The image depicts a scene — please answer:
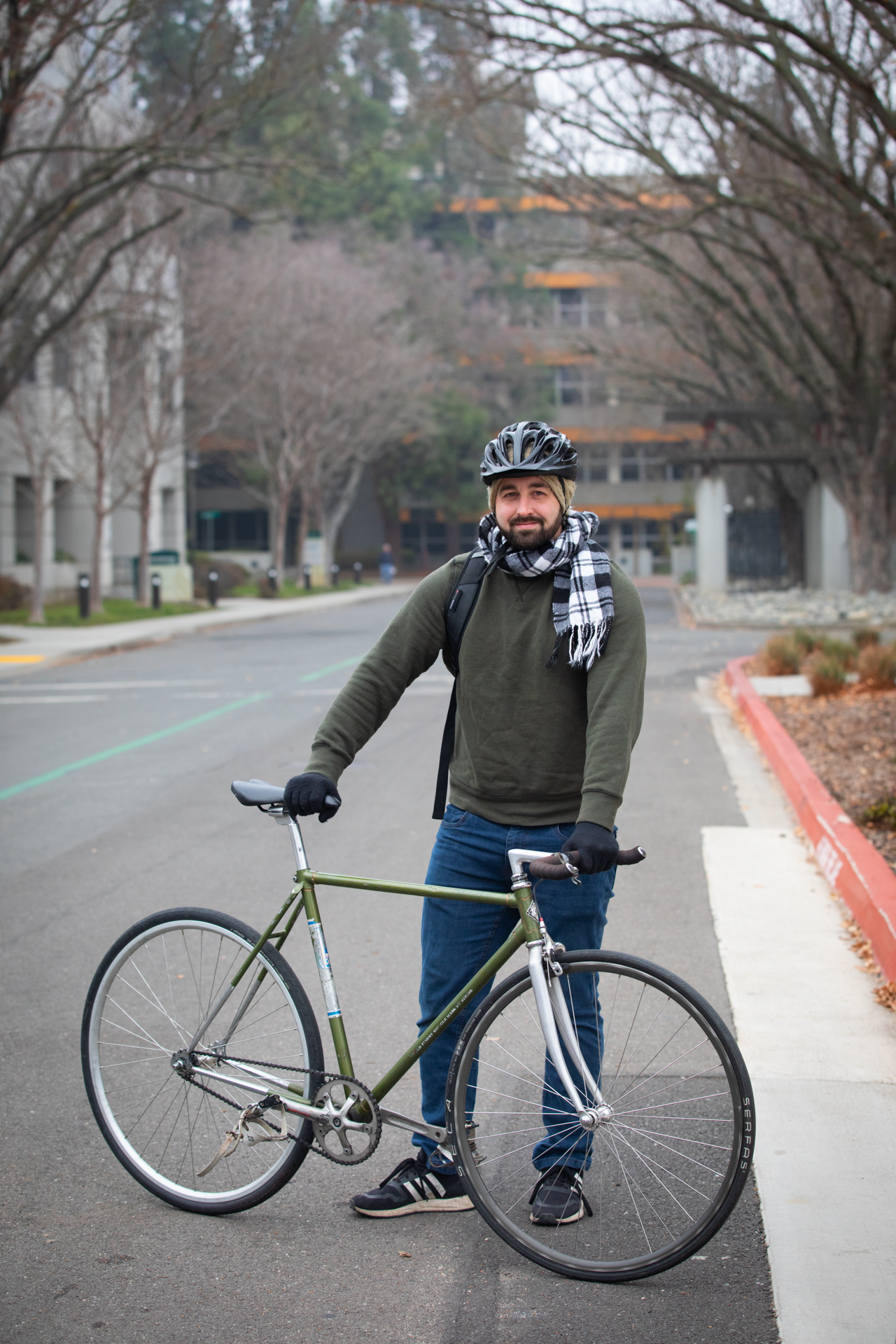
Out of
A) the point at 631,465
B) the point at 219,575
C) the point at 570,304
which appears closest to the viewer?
the point at 219,575

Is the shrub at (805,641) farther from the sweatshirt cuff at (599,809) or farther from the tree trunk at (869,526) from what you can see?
the sweatshirt cuff at (599,809)

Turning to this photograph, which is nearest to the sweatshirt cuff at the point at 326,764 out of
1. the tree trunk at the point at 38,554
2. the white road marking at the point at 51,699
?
the white road marking at the point at 51,699

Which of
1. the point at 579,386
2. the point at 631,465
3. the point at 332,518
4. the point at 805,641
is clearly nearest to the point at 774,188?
the point at 805,641

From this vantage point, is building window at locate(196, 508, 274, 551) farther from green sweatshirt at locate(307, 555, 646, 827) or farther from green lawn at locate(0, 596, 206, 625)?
green sweatshirt at locate(307, 555, 646, 827)

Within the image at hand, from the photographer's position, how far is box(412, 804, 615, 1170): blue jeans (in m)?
3.60

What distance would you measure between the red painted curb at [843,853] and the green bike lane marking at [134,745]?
338 cm

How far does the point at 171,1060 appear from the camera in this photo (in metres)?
3.92

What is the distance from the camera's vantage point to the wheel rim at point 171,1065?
12.5 feet

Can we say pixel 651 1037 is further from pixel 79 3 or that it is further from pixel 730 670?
pixel 79 3

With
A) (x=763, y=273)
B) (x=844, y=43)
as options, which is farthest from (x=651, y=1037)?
(x=763, y=273)

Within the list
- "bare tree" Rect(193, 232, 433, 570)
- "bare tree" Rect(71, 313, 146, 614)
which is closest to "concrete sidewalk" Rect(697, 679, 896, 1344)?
"bare tree" Rect(71, 313, 146, 614)

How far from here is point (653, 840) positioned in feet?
27.7

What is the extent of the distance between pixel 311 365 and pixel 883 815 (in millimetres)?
37522

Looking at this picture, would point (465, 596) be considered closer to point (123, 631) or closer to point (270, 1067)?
point (270, 1067)
